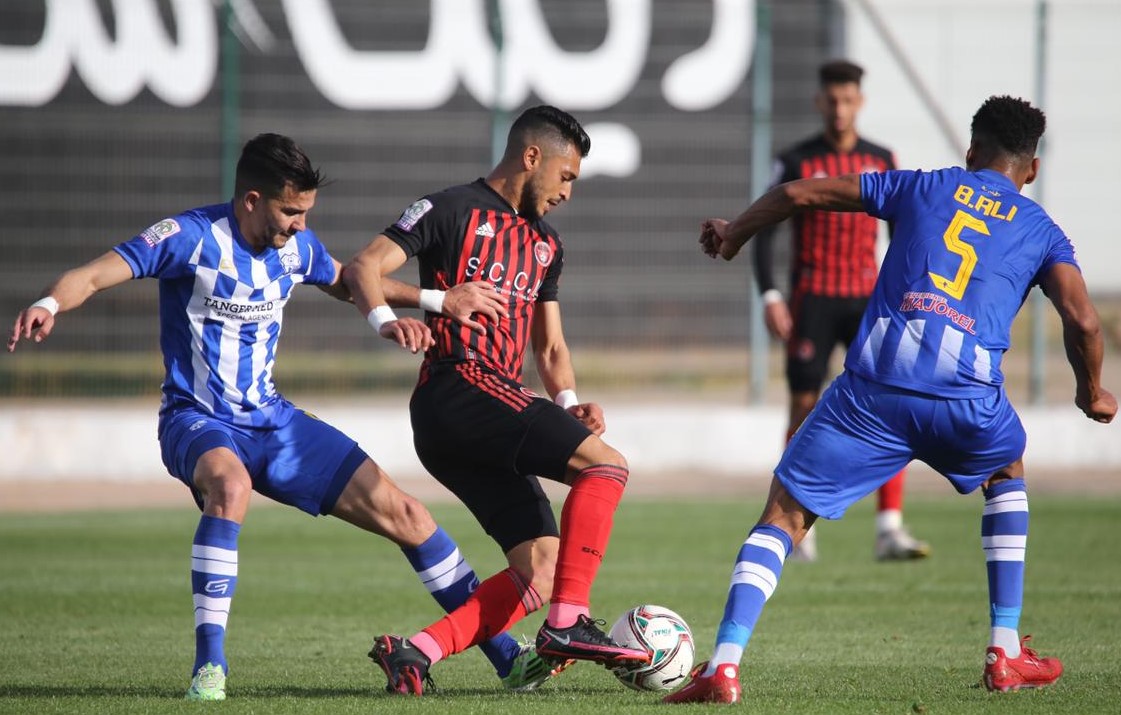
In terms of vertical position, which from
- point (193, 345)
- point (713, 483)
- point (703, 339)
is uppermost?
point (193, 345)

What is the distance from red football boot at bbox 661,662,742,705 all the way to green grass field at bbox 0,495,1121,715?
0.08m

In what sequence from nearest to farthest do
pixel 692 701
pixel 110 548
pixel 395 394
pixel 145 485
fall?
pixel 692 701 < pixel 110 548 < pixel 145 485 < pixel 395 394

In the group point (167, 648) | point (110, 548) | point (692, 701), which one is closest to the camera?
point (692, 701)

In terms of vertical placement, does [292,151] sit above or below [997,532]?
above

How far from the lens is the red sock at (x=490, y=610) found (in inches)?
239

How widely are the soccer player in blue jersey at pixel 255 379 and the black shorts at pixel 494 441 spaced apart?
236mm

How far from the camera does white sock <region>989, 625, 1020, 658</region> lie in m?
6.03

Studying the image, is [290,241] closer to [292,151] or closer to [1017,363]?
[292,151]

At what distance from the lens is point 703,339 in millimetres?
17469

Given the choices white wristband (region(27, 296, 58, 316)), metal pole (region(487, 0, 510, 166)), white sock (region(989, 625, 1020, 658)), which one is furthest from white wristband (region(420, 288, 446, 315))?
metal pole (region(487, 0, 510, 166))

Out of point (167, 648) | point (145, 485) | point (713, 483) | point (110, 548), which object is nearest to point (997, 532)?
point (167, 648)

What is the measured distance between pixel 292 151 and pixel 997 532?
3067 millimetres

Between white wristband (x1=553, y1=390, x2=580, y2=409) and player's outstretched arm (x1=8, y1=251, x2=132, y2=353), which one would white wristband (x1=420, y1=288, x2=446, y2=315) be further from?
player's outstretched arm (x1=8, y1=251, x2=132, y2=353)

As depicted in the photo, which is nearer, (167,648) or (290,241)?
(290,241)
